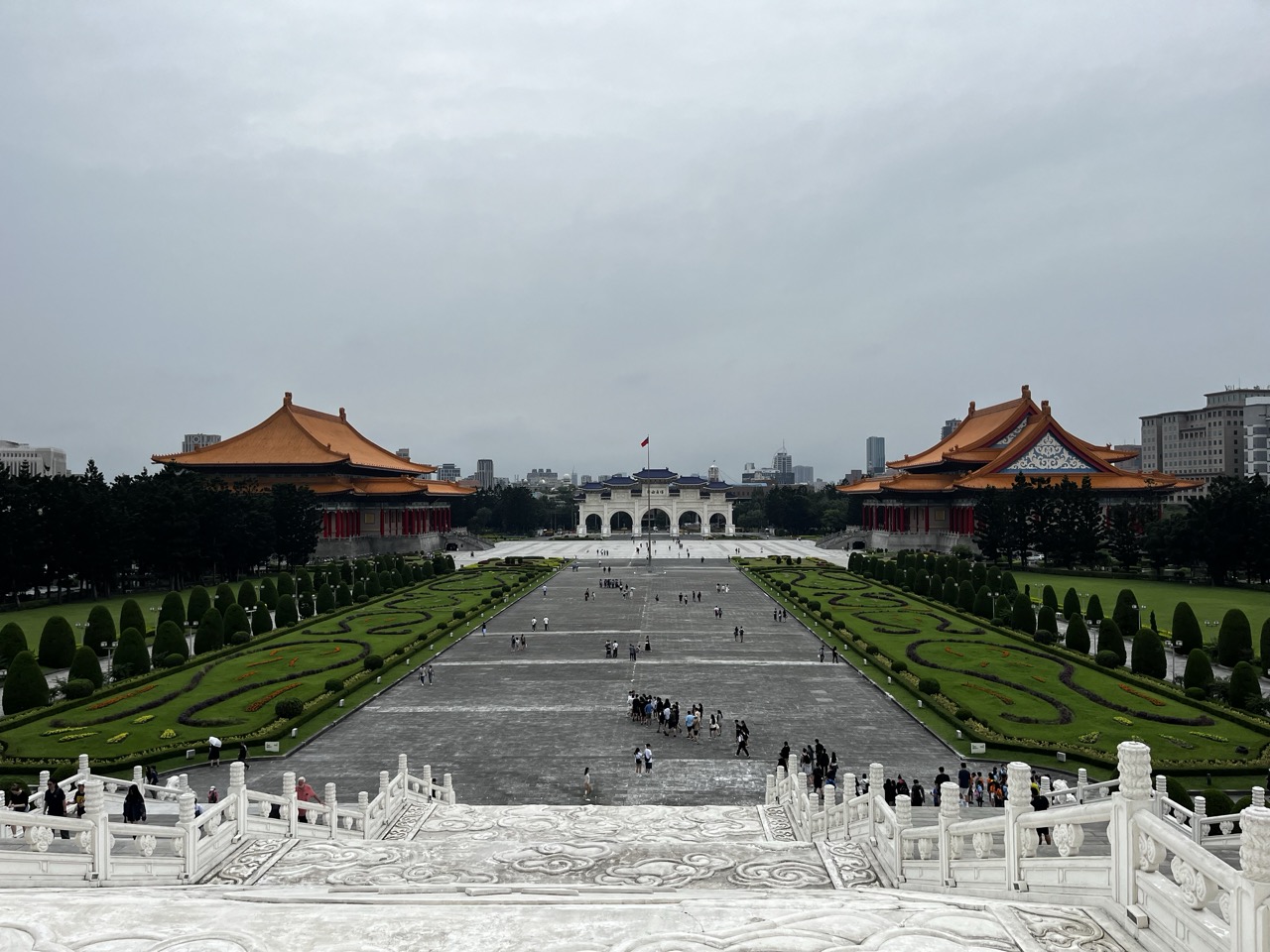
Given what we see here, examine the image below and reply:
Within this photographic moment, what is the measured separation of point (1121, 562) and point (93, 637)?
57347 millimetres

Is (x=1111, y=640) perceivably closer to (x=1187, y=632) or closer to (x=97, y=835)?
(x=1187, y=632)

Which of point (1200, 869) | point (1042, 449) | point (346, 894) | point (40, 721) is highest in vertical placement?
point (1042, 449)

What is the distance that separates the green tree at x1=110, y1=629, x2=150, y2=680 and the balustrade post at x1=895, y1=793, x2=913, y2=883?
2709cm

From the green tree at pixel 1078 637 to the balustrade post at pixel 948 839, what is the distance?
86.6ft

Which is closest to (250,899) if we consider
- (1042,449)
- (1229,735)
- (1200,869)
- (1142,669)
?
(1200,869)

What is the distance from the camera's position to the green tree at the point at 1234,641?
29844 mm

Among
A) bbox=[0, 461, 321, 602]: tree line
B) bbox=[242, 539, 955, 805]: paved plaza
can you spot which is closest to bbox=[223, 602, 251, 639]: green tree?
bbox=[242, 539, 955, 805]: paved plaza

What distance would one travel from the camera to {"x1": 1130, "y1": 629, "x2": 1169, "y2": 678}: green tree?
93.1ft

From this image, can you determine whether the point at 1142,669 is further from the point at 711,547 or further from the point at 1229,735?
the point at 711,547

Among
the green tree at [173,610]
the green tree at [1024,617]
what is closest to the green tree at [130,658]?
the green tree at [173,610]

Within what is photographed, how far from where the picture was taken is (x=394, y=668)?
31.6m

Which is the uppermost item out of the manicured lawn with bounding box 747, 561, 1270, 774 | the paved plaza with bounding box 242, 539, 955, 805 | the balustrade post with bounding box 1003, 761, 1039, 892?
the balustrade post with bounding box 1003, 761, 1039, 892

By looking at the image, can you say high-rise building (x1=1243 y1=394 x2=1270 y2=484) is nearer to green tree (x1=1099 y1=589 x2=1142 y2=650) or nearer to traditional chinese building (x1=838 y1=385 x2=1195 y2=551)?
traditional chinese building (x1=838 y1=385 x2=1195 y2=551)

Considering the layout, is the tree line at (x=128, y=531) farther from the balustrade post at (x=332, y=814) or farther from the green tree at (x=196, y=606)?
the balustrade post at (x=332, y=814)
